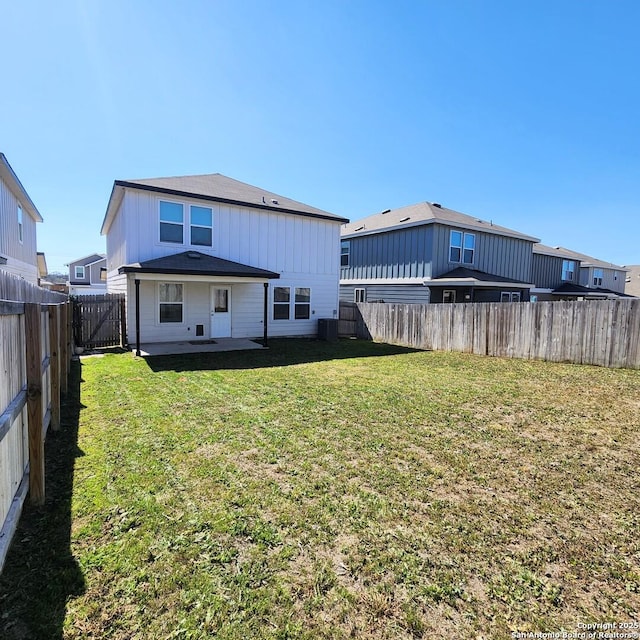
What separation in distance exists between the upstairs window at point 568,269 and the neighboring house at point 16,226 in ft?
103

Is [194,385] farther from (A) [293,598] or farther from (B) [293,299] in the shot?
(B) [293,299]

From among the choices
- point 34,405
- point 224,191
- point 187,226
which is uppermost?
point 224,191

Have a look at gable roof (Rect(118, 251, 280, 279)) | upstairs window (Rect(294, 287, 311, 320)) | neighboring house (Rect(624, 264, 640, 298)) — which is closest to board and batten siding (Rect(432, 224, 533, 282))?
upstairs window (Rect(294, 287, 311, 320))

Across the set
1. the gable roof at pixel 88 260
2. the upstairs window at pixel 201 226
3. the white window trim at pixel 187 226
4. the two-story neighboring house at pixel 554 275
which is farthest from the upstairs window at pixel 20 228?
the gable roof at pixel 88 260

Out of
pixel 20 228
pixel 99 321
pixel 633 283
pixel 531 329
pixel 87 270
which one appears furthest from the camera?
pixel 87 270

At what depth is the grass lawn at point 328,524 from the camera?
1.92m

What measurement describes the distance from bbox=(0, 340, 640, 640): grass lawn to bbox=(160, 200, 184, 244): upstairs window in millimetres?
7670

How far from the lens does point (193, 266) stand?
36.5ft

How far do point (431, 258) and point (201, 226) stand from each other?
35.1ft

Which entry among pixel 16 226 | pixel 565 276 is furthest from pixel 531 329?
pixel 565 276

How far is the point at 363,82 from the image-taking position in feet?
39.0

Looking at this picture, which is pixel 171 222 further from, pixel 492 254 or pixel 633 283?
pixel 633 283

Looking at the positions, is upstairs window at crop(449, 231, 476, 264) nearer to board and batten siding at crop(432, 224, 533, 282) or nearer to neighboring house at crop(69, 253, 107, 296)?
board and batten siding at crop(432, 224, 533, 282)

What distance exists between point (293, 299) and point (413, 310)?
16.2 ft
